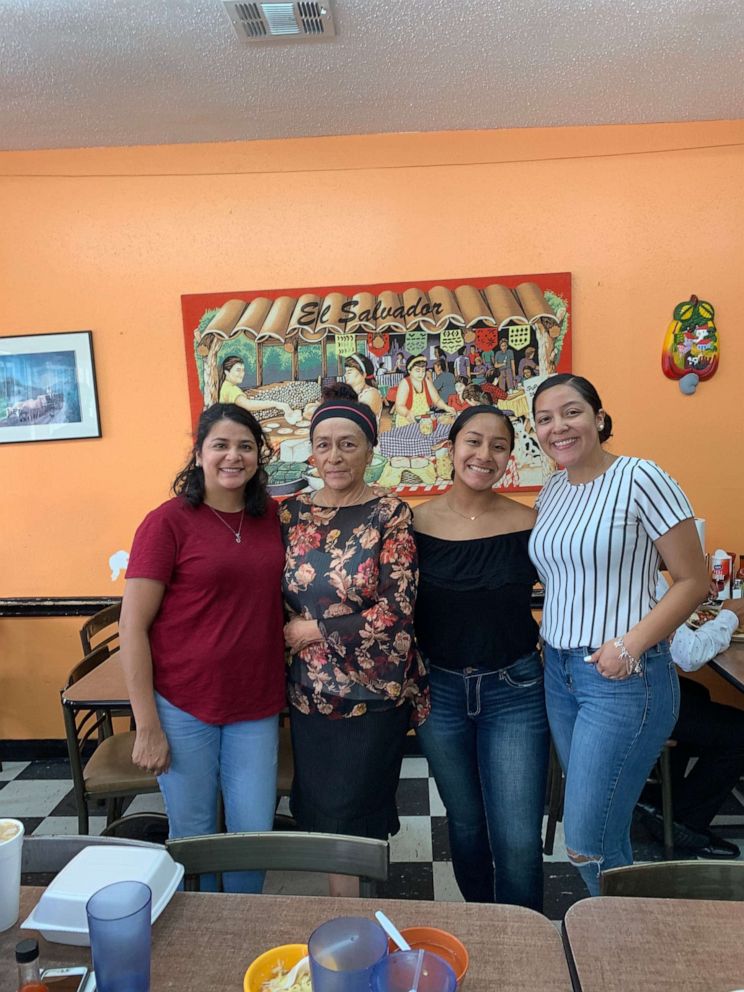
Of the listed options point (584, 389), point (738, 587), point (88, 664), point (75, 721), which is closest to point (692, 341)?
point (738, 587)

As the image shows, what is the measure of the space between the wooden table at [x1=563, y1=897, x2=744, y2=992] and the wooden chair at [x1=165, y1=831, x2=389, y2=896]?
0.37 metres

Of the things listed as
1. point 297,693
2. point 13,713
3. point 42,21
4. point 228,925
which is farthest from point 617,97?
point 13,713

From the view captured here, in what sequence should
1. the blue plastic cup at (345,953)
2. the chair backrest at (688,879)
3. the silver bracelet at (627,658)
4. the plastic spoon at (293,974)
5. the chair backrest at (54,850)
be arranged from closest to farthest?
1. the blue plastic cup at (345,953)
2. the plastic spoon at (293,974)
3. the chair backrest at (688,879)
4. the chair backrest at (54,850)
5. the silver bracelet at (627,658)

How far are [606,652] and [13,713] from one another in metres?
3.02

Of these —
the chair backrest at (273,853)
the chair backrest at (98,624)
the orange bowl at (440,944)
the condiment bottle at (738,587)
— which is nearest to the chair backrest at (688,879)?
the orange bowl at (440,944)

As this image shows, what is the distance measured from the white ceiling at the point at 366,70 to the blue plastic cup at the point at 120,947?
7.55 feet

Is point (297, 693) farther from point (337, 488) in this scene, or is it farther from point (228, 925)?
point (228, 925)

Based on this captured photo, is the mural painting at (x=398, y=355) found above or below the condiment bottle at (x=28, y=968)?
above

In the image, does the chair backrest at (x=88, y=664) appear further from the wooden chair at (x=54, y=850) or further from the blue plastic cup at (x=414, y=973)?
the blue plastic cup at (x=414, y=973)

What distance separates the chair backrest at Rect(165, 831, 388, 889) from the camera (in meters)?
1.19

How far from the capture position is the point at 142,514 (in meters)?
3.18

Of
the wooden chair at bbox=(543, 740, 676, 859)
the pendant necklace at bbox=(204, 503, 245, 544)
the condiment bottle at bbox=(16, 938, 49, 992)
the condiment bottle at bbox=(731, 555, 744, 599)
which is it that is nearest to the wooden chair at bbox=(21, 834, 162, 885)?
the condiment bottle at bbox=(16, 938, 49, 992)

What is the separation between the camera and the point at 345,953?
806mm

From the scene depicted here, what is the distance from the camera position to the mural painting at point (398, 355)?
296 cm
